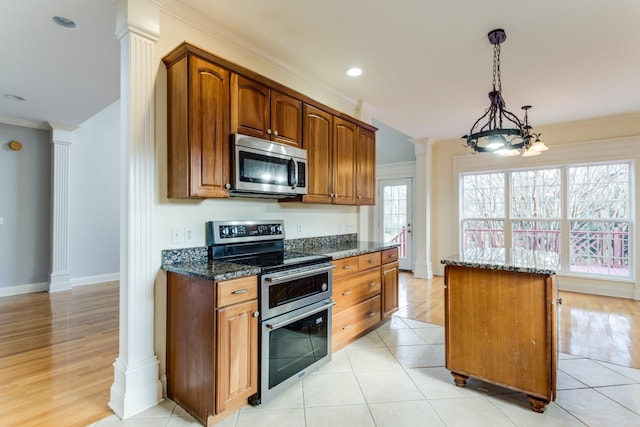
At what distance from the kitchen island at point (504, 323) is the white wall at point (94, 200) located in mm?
5593

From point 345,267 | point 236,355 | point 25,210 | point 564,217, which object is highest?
point 25,210

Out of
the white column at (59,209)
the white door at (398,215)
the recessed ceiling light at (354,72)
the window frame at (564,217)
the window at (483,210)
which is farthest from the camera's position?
the white door at (398,215)

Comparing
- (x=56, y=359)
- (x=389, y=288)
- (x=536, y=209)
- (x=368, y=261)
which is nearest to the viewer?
(x=56, y=359)

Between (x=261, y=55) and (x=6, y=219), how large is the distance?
468 cm

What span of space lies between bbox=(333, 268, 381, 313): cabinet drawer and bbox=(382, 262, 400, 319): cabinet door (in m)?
0.13

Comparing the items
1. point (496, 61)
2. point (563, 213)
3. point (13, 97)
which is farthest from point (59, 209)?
point (563, 213)

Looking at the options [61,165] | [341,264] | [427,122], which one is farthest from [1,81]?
[427,122]

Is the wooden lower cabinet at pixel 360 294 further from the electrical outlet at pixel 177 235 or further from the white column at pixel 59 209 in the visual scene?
the white column at pixel 59 209

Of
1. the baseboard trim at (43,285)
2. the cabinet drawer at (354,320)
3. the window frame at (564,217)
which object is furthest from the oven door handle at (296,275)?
the baseboard trim at (43,285)

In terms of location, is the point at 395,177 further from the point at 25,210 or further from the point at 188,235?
the point at 25,210

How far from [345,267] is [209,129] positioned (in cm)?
155

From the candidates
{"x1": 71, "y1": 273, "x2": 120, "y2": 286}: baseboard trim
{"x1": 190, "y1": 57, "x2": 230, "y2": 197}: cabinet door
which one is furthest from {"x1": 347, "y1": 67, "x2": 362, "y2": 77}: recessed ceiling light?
{"x1": 71, "y1": 273, "x2": 120, "y2": 286}: baseboard trim

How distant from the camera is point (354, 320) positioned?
2.91 m

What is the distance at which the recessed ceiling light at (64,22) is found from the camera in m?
2.29
